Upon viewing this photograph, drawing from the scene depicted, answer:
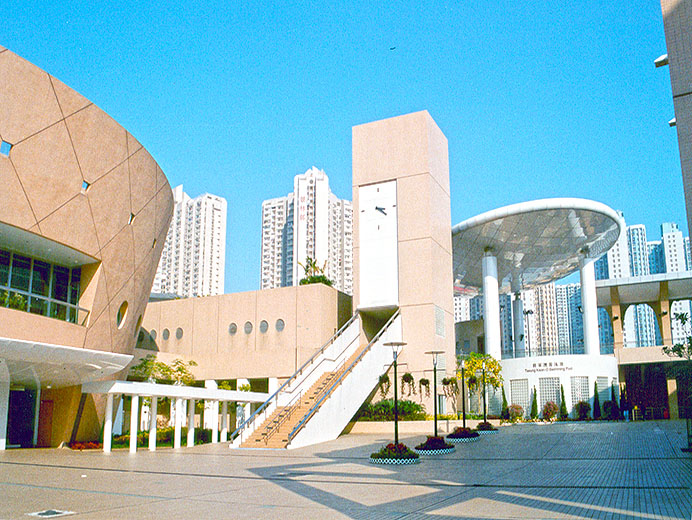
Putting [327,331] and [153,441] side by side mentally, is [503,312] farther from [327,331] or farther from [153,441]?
[153,441]

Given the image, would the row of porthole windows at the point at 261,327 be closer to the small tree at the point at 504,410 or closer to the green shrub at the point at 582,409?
the small tree at the point at 504,410

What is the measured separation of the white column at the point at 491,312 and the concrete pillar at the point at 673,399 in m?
13.0

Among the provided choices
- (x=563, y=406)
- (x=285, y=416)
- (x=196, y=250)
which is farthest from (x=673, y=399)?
(x=196, y=250)

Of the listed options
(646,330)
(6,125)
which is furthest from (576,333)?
(6,125)

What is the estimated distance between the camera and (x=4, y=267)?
72.8ft

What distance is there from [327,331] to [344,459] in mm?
18761

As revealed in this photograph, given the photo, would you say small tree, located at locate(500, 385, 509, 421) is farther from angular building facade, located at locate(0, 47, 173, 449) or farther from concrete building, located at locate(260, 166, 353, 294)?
concrete building, located at locate(260, 166, 353, 294)

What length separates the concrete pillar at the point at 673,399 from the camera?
43688mm

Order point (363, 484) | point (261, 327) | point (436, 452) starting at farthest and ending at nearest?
point (261, 327), point (436, 452), point (363, 484)

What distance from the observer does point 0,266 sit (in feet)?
72.4

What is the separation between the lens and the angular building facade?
60.4 ft

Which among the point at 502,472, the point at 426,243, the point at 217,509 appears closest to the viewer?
the point at 217,509

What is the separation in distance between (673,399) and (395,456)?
34.2 m

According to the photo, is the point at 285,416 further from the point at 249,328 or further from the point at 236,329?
the point at 236,329
